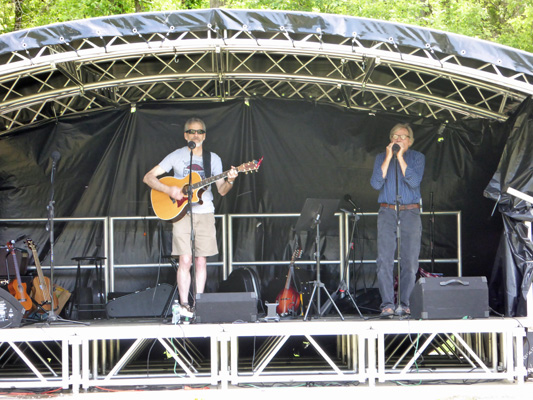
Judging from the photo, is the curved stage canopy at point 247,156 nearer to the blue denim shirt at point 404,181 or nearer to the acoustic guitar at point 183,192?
the blue denim shirt at point 404,181

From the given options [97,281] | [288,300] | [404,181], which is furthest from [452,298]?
[97,281]

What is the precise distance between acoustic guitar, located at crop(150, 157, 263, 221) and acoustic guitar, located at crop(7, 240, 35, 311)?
5.45 ft

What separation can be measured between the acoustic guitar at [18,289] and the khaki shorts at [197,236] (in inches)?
69.7

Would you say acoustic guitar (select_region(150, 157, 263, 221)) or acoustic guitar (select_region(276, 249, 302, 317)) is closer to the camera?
acoustic guitar (select_region(150, 157, 263, 221))

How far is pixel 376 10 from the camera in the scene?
1452 cm

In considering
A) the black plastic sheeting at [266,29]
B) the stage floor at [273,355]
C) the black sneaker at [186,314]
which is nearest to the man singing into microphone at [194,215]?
the black sneaker at [186,314]

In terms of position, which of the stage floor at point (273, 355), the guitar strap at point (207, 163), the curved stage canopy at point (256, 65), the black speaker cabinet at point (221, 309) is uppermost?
the curved stage canopy at point (256, 65)

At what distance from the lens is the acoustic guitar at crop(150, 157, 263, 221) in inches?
243

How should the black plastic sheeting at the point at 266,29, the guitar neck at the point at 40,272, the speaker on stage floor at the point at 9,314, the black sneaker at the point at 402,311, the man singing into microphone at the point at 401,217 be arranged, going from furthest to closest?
the guitar neck at the point at 40,272, the man singing into microphone at the point at 401,217, the black sneaker at the point at 402,311, the speaker on stage floor at the point at 9,314, the black plastic sheeting at the point at 266,29

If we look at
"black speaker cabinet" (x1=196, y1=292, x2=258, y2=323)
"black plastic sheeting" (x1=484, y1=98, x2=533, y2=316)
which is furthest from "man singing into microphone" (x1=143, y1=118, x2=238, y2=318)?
"black plastic sheeting" (x1=484, y1=98, x2=533, y2=316)

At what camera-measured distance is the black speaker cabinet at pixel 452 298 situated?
550 centimetres

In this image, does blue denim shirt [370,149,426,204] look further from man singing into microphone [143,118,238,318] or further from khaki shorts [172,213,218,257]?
khaki shorts [172,213,218,257]

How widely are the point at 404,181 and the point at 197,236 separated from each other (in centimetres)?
199

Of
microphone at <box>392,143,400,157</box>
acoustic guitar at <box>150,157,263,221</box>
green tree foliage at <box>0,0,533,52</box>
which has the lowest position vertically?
acoustic guitar at <box>150,157,263,221</box>
